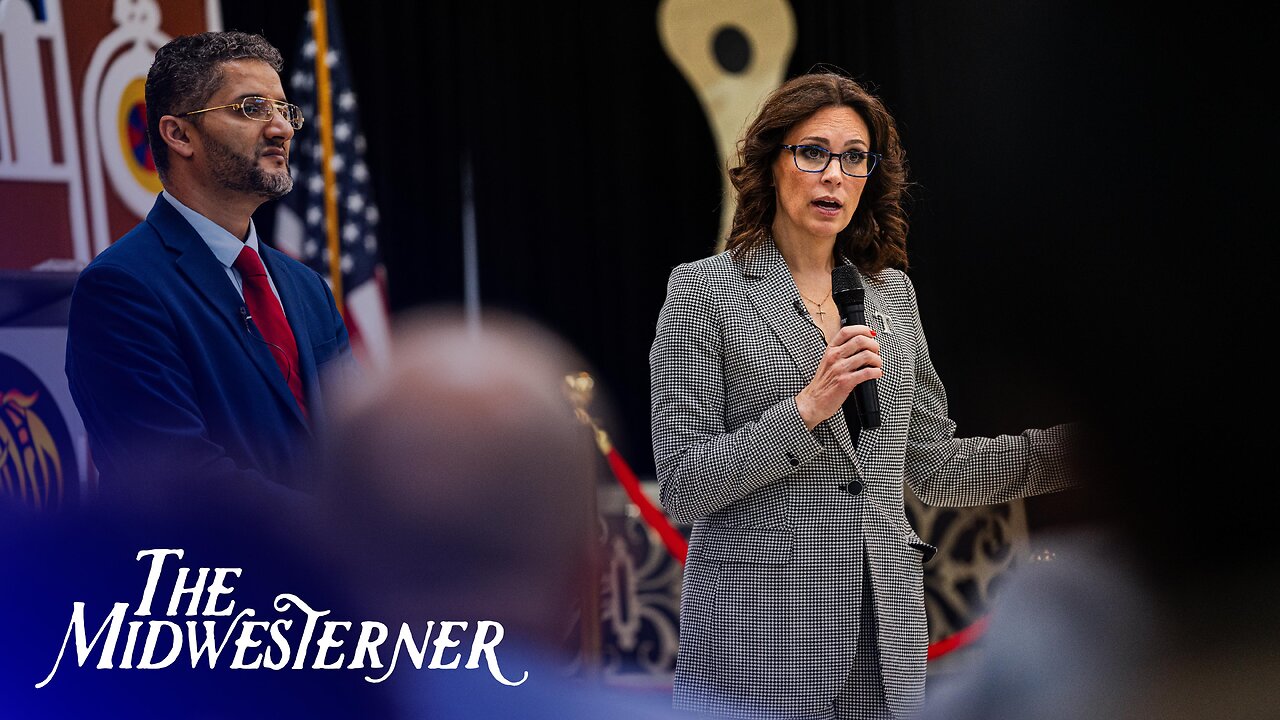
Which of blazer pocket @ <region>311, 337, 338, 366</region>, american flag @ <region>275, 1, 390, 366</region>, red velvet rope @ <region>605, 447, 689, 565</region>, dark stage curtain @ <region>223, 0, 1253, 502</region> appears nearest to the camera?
blazer pocket @ <region>311, 337, 338, 366</region>

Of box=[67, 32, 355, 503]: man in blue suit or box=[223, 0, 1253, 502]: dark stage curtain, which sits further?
box=[223, 0, 1253, 502]: dark stage curtain

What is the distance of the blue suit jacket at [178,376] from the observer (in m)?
1.38

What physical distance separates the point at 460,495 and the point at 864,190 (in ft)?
3.26

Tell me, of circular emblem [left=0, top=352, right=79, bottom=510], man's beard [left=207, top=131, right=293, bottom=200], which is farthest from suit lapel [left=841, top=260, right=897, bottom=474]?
circular emblem [left=0, top=352, right=79, bottom=510]

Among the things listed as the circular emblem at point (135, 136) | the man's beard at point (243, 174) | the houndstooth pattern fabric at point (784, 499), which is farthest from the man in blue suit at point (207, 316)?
the circular emblem at point (135, 136)

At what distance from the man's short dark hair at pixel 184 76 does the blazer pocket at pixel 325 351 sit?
0.32m

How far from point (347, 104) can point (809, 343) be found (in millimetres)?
2933

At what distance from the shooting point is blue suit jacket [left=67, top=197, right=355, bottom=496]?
138 centimetres

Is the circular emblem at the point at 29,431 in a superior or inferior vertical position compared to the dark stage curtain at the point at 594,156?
inferior

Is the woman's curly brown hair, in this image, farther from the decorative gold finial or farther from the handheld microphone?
the decorative gold finial

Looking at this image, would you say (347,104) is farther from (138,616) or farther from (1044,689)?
(1044,689)

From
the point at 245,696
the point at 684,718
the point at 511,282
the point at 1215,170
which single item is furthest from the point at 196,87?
the point at 511,282

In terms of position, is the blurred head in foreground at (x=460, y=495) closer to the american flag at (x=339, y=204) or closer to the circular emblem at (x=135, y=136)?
the circular emblem at (x=135, y=136)

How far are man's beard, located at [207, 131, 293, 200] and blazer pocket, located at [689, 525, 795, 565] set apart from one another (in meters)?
0.74
